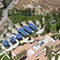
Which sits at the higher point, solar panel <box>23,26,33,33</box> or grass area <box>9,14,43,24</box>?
grass area <box>9,14,43,24</box>

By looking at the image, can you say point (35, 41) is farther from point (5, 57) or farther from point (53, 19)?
point (53, 19)

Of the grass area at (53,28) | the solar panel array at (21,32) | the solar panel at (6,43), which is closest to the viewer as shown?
the solar panel at (6,43)

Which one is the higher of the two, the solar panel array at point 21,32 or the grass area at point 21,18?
the grass area at point 21,18

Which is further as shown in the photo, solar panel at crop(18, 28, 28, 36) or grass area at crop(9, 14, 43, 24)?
grass area at crop(9, 14, 43, 24)

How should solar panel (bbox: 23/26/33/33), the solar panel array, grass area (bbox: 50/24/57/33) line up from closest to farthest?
the solar panel array → grass area (bbox: 50/24/57/33) → solar panel (bbox: 23/26/33/33)

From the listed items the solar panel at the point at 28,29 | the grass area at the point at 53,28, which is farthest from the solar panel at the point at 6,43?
the grass area at the point at 53,28

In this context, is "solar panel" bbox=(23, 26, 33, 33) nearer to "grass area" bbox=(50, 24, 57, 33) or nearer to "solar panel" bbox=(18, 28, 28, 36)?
"solar panel" bbox=(18, 28, 28, 36)

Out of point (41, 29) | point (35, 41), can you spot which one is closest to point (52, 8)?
point (41, 29)

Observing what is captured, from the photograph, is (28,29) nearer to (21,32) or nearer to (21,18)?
(21,32)

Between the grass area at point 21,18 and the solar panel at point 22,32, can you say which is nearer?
the solar panel at point 22,32

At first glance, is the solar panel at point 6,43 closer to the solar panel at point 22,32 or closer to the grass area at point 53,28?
the solar panel at point 22,32

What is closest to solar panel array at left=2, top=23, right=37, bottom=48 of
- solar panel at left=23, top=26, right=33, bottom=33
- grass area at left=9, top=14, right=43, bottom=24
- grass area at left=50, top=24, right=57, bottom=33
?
solar panel at left=23, top=26, right=33, bottom=33
